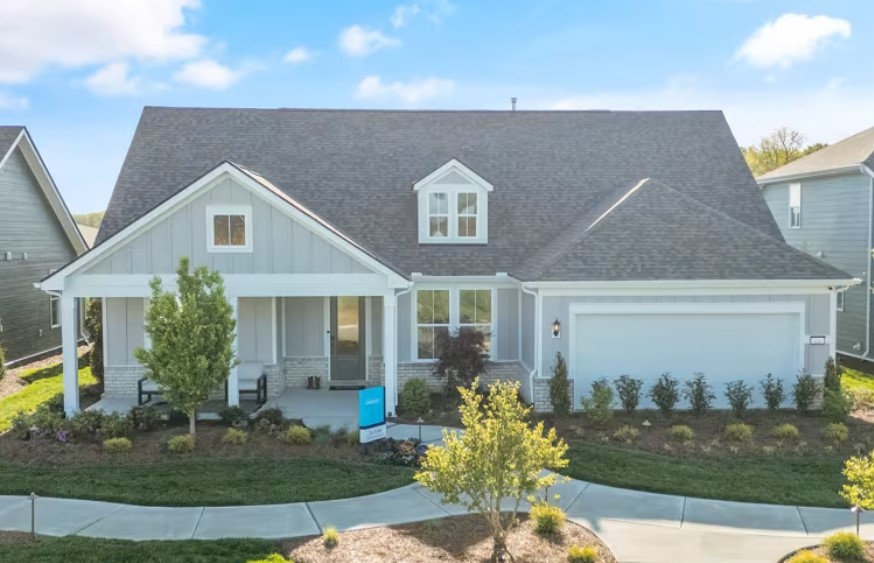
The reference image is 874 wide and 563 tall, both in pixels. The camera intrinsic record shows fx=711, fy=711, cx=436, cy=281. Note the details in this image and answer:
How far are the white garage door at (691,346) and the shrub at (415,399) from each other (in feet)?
11.1

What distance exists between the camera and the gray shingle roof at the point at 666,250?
15.6 metres

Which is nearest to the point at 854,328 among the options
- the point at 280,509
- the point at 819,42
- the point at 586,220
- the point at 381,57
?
the point at 819,42

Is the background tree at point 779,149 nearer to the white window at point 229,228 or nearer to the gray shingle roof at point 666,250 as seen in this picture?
the gray shingle roof at point 666,250

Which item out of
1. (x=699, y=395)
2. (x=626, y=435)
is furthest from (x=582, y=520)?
(x=699, y=395)

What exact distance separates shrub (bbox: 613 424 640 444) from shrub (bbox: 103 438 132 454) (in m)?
8.95

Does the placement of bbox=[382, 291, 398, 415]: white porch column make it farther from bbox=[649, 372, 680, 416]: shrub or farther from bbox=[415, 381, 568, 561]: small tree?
bbox=[415, 381, 568, 561]: small tree

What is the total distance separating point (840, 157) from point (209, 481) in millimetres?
23353

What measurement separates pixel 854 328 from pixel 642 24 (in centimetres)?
1338

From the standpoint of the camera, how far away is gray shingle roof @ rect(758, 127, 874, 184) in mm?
23055

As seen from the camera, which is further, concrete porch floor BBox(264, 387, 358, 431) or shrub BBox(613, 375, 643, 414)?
shrub BBox(613, 375, 643, 414)

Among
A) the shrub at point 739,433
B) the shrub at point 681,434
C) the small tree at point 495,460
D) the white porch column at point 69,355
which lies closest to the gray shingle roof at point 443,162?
the white porch column at point 69,355

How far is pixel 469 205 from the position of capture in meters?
18.9

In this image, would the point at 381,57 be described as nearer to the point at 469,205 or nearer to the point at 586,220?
the point at 469,205

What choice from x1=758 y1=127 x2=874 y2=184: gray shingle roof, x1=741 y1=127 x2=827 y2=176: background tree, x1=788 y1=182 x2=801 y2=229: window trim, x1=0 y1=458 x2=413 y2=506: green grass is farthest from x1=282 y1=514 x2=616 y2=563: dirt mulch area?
x1=741 y1=127 x2=827 y2=176: background tree
